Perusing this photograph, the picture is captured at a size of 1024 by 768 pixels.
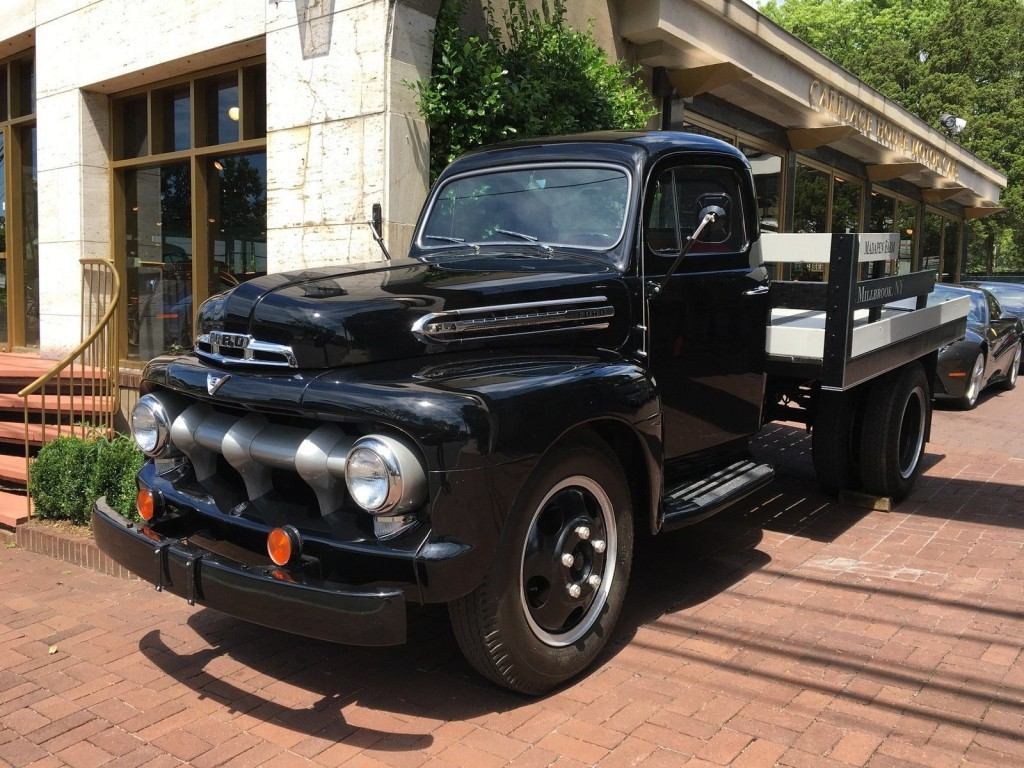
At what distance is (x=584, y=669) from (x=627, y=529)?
58cm

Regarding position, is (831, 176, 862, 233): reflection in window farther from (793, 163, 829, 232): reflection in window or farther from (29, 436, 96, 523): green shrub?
(29, 436, 96, 523): green shrub

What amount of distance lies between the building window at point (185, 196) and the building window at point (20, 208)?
76.4 inches

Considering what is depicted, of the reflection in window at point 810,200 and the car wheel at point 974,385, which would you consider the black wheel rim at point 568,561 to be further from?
the reflection in window at point 810,200

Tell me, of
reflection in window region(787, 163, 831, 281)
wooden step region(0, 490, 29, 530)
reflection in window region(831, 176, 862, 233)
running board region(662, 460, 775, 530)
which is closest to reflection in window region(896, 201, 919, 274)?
reflection in window region(831, 176, 862, 233)

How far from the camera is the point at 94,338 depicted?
5941 mm

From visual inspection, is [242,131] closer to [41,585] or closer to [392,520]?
[41,585]

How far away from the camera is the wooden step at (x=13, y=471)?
6188 mm

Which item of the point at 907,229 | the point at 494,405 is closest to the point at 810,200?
the point at 907,229

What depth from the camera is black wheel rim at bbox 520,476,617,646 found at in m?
3.20

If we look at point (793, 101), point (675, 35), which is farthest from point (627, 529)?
point (793, 101)

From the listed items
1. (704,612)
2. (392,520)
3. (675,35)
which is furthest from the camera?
(675,35)

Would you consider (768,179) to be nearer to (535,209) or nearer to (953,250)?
(535,209)

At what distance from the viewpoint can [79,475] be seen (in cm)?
539

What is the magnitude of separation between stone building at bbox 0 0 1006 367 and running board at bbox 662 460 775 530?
3305 mm
